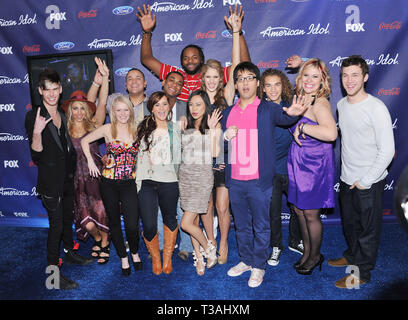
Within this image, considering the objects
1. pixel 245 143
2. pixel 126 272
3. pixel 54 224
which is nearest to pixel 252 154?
pixel 245 143

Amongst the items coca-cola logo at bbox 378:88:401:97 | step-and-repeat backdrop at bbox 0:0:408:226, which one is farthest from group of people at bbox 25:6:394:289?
coca-cola logo at bbox 378:88:401:97

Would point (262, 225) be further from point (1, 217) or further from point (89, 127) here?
point (1, 217)

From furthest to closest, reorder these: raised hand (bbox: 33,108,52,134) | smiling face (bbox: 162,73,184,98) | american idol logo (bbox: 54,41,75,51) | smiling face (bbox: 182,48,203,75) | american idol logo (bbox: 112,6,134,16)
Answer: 1. american idol logo (bbox: 54,41,75,51)
2. american idol logo (bbox: 112,6,134,16)
3. smiling face (bbox: 182,48,203,75)
4. smiling face (bbox: 162,73,184,98)
5. raised hand (bbox: 33,108,52,134)

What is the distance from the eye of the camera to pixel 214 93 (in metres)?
3.13

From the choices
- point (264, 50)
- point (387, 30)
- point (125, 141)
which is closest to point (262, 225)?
point (125, 141)

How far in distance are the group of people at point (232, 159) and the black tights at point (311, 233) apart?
11mm

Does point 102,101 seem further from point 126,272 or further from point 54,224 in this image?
point 126,272

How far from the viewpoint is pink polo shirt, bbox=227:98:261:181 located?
2707 mm

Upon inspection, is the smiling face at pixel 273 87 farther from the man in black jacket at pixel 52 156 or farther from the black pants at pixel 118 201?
the man in black jacket at pixel 52 156

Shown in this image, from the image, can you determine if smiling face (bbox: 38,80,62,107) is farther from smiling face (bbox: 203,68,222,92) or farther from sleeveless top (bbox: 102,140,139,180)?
smiling face (bbox: 203,68,222,92)

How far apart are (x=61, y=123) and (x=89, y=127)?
1.23 ft

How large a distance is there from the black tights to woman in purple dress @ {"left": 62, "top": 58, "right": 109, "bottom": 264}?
86.1 inches

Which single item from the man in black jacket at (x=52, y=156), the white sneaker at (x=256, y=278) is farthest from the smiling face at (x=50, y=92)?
the white sneaker at (x=256, y=278)
